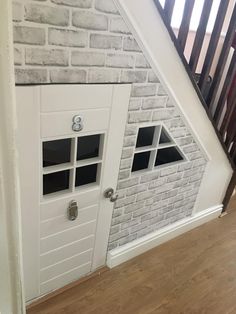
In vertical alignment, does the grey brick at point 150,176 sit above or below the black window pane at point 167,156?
below

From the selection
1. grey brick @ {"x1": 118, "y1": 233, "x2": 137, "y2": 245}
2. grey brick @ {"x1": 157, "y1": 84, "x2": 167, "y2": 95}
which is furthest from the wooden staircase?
grey brick @ {"x1": 118, "y1": 233, "x2": 137, "y2": 245}

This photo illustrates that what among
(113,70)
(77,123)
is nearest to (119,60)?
(113,70)

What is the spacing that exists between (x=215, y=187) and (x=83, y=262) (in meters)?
1.48

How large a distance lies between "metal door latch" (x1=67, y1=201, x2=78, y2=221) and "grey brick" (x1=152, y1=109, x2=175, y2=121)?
74 cm

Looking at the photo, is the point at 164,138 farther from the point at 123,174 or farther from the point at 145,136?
the point at 123,174

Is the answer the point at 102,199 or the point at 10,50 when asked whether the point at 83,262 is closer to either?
the point at 102,199

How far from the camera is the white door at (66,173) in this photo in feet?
4.30

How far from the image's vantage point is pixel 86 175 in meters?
1.71

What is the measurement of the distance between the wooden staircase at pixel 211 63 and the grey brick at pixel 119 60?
1.02 feet

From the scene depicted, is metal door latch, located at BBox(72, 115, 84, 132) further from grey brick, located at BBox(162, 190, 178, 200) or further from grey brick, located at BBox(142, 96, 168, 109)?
grey brick, located at BBox(162, 190, 178, 200)

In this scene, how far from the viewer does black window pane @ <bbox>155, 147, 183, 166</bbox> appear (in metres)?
2.07

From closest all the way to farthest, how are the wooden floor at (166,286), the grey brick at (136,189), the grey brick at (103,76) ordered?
the grey brick at (103,76)
the wooden floor at (166,286)
the grey brick at (136,189)

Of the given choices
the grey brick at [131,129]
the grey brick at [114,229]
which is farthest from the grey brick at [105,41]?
the grey brick at [114,229]

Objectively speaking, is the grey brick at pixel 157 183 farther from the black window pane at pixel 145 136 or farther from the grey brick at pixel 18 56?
the grey brick at pixel 18 56
